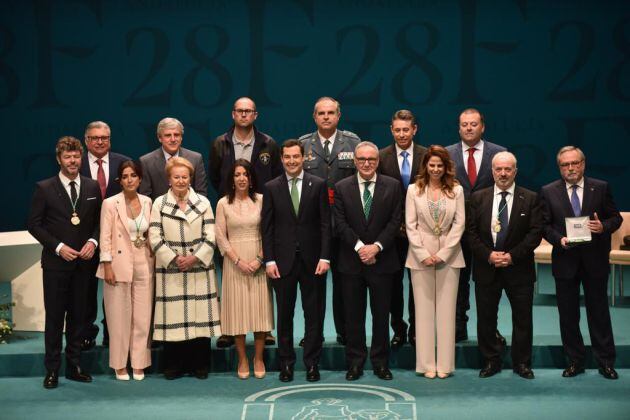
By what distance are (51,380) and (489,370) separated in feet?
9.61

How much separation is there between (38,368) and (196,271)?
54.8 inches

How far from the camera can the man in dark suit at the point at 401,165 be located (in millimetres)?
6488

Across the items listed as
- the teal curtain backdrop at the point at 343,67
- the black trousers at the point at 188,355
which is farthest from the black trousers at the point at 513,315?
the teal curtain backdrop at the point at 343,67

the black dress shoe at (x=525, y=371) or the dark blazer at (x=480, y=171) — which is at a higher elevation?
the dark blazer at (x=480, y=171)

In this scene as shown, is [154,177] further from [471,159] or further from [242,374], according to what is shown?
[471,159]

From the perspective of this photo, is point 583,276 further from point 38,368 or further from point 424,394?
point 38,368

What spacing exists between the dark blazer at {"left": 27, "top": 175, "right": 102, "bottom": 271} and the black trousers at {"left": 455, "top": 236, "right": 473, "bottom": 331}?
2.55m

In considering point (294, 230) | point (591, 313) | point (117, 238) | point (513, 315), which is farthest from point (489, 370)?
point (117, 238)

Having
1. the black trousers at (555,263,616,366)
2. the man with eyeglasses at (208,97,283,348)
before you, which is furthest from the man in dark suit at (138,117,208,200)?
the black trousers at (555,263,616,366)

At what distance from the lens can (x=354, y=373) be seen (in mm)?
6336

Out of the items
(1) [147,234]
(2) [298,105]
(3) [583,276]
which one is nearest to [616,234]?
(3) [583,276]

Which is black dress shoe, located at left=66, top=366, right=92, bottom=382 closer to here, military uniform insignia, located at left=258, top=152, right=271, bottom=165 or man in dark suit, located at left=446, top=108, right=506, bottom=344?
military uniform insignia, located at left=258, top=152, right=271, bottom=165

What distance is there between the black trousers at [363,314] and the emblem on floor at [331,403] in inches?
10.3

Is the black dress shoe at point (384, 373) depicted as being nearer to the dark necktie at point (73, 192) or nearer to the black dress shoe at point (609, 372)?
the black dress shoe at point (609, 372)
